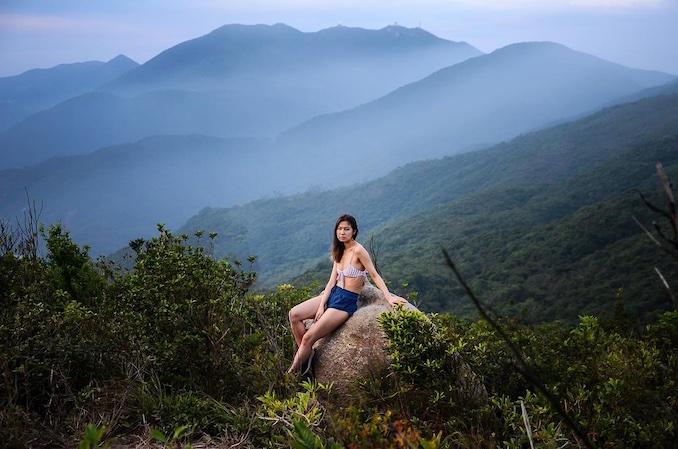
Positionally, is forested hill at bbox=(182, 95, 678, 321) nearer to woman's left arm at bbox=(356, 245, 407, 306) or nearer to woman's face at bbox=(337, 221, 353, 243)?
woman's left arm at bbox=(356, 245, 407, 306)

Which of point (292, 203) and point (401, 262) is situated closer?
point (401, 262)

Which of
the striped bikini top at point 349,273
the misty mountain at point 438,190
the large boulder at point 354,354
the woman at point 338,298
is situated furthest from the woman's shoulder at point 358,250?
the misty mountain at point 438,190

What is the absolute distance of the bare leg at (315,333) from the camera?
17.9 ft

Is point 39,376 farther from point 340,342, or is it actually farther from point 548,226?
point 548,226

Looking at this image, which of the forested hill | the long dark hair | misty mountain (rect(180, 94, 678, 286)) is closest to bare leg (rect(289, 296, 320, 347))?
the long dark hair

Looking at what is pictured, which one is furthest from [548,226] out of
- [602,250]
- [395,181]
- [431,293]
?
[395,181]

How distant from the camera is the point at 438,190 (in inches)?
6796

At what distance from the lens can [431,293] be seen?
212ft

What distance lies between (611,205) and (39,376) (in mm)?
84779

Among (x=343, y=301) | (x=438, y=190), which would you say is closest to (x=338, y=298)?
(x=343, y=301)

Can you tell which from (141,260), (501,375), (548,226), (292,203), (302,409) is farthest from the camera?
(292,203)

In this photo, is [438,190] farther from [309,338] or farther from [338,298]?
[309,338]

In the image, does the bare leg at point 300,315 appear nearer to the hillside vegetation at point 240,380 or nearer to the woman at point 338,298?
the woman at point 338,298

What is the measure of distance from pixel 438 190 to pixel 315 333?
170764 mm
